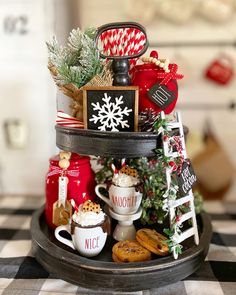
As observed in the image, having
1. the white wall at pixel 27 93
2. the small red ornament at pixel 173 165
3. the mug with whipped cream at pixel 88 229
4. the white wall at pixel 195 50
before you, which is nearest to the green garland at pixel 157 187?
the small red ornament at pixel 173 165

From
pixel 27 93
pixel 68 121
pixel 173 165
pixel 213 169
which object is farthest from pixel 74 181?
pixel 213 169

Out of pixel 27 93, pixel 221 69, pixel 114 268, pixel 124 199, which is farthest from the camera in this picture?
pixel 221 69

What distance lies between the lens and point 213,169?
1.68m

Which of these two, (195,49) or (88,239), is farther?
(195,49)

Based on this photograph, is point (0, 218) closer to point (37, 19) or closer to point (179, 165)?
point (179, 165)

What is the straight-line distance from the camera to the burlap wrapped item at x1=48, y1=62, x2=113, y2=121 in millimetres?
746

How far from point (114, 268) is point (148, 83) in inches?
15.5

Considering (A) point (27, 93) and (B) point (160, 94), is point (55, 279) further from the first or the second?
(A) point (27, 93)

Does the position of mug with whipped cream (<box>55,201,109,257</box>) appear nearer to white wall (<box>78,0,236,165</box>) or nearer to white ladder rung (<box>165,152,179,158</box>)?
white ladder rung (<box>165,152,179,158</box>)

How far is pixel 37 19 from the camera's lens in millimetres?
1449

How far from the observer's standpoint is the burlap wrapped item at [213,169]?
1670 mm

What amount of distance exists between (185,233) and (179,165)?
16cm

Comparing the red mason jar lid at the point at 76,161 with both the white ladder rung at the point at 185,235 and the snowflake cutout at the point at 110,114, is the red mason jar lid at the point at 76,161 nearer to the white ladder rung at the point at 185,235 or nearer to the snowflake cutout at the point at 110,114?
the snowflake cutout at the point at 110,114

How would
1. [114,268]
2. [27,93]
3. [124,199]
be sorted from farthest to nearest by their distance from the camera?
[27,93]
[124,199]
[114,268]
